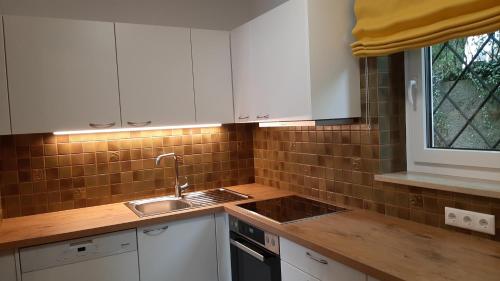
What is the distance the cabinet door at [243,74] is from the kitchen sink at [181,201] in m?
0.55

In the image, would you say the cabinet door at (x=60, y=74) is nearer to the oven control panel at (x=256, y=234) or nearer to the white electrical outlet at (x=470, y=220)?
the oven control panel at (x=256, y=234)

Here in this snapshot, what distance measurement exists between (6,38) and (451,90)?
2.31 m

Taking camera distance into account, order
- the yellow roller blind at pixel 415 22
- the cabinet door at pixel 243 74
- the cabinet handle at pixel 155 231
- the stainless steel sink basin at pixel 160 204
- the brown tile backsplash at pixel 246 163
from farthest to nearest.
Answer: the stainless steel sink basin at pixel 160 204 → the cabinet door at pixel 243 74 → the cabinet handle at pixel 155 231 → the brown tile backsplash at pixel 246 163 → the yellow roller blind at pixel 415 22

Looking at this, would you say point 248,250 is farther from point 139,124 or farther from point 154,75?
point 154,75

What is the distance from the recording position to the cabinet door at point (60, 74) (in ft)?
6.68

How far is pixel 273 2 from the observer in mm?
2762

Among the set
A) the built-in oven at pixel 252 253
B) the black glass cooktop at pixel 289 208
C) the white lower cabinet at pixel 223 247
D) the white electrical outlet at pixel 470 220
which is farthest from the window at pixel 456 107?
the white lower cabinet at pixel 223 247

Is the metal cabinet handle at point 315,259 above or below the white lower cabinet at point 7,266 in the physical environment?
above

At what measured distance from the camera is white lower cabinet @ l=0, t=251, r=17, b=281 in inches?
71.7

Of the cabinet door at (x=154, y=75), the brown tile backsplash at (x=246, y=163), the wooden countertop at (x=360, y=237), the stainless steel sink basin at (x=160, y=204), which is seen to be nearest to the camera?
the wooden countertop at (x=360, y=237)

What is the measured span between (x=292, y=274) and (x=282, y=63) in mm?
1113

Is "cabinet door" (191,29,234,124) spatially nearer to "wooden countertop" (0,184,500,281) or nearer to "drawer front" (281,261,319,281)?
"wooden countertop" (0,184,500,281)

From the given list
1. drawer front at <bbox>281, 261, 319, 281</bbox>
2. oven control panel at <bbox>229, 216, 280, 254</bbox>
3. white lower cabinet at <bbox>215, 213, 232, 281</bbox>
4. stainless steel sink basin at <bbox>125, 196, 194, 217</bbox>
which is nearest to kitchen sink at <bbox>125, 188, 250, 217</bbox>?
stainless steel sink basin at <bbox>125, 196, 194, 217</bbox>

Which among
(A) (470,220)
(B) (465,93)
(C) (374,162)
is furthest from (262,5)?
(A) (470,220)
